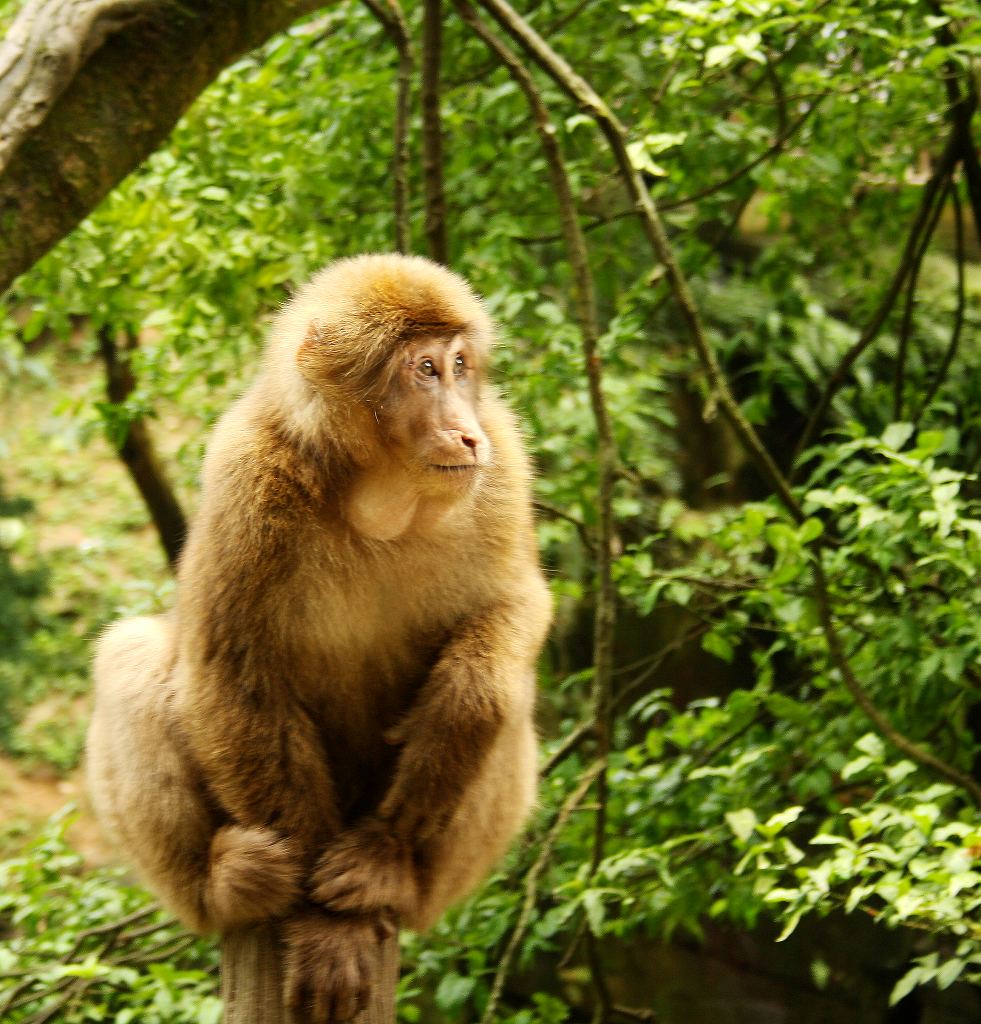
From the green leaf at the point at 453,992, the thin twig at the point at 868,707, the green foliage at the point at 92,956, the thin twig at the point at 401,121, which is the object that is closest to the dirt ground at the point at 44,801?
the green foliage at the point at 92,956

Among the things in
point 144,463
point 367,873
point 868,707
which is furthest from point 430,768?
point 144,463

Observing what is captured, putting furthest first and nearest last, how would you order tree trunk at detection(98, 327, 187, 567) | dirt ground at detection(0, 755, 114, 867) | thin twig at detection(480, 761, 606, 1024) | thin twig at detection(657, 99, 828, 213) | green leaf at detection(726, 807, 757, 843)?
dirt ground at detection(0, 755, 114, 867), tree trunk at detection(98, 327, 187, 567), thin twig at detection(657, 99, 828, 213), thin twig at detection(480, 761, 606, 1024), green leaf at detection(726, 807, 757, 843)

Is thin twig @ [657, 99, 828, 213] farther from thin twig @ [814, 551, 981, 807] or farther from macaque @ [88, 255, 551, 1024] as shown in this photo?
macaque @ [88, 255, 551, 1024]

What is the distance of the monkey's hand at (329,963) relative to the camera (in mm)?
2734

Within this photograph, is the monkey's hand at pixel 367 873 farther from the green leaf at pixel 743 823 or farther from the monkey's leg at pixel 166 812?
the green leaf at pixel 743 823

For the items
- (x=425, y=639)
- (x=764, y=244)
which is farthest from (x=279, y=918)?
(x=764, y=244)

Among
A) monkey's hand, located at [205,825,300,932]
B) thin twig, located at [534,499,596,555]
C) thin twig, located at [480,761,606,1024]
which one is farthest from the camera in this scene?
thin twig, located at [534,499,596,555]

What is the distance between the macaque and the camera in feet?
9.57

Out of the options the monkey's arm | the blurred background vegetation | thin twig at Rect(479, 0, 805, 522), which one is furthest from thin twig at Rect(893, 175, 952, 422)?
the monkey's arm

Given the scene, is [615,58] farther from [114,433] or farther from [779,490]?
[114,433]

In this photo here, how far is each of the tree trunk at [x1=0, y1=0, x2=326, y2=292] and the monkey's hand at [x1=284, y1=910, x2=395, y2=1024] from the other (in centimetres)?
190

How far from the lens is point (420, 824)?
3016 mm

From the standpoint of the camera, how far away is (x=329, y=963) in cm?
276

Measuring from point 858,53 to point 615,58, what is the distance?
983mm
